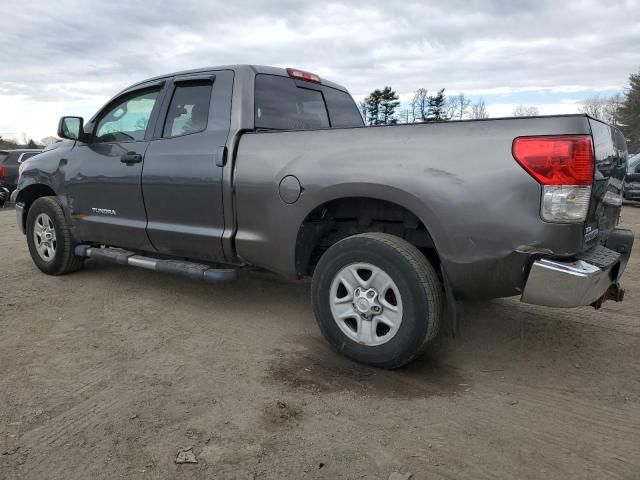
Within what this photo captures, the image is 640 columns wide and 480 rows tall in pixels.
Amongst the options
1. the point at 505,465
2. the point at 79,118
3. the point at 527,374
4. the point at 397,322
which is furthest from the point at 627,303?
the point at 79,118

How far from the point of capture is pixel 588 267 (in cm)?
260

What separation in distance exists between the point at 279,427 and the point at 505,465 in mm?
1056

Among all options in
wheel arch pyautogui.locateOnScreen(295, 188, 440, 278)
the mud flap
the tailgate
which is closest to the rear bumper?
the tailgate

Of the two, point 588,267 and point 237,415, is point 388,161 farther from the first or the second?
point 237,415

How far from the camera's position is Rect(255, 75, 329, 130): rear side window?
3.99 meters

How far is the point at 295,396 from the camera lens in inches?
111

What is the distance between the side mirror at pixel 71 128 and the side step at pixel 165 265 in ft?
3.57

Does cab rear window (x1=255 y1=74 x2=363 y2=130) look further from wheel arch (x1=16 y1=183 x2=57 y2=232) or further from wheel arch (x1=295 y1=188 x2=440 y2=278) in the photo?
wheel arch (x1=16 y1=183 x2=57 y2=232)

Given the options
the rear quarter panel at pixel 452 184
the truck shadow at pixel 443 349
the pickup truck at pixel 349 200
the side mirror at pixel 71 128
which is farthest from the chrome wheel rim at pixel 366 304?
the side mirror at pixel 71 128

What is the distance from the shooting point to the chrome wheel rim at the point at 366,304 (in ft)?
9.86

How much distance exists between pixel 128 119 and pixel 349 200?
2560mm

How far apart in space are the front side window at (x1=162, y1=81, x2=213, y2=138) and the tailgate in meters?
2.75

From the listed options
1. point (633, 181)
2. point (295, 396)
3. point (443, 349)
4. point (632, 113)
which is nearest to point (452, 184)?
point (443, 349)

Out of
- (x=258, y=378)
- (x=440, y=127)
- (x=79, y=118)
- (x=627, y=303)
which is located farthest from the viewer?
(x=79, y=118)
